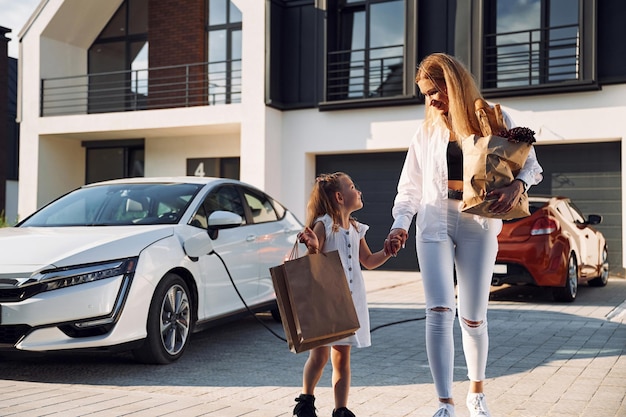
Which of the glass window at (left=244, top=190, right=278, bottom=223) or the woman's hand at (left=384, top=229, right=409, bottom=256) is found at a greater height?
the glass window at (left=244, top=190, right=278, bottom=223)

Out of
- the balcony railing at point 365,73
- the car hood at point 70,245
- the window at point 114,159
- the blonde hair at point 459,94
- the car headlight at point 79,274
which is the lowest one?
the car headlight at point 79,274

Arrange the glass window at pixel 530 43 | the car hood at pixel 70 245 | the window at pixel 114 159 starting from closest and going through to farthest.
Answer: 1. the car hood at pixel 70 245
2. the glass window at pixel 530 43
3. the window at pixel 114 159

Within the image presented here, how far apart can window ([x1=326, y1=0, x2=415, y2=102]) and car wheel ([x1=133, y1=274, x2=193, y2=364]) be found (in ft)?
36.4

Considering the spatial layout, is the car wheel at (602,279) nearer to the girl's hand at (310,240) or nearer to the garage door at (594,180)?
the garage door at (594,180)

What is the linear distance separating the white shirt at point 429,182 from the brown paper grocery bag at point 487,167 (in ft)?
0.47

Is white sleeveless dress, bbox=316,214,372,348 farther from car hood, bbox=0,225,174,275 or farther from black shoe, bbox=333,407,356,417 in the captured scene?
car hood, bbox=0,225,174,275

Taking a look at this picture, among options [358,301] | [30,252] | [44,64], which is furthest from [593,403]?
[44,64]

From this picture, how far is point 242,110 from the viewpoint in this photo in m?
17.0

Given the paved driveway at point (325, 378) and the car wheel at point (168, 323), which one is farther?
the car wheel at point (168, 323)

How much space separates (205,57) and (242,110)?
3.65m

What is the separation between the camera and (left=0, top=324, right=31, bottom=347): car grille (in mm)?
5312

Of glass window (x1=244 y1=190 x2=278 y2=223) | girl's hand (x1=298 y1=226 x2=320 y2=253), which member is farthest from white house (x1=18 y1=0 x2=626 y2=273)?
girl's hand (x1=298 y1=226 x2=320 y2=253)

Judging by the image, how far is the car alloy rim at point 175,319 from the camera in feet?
19.6

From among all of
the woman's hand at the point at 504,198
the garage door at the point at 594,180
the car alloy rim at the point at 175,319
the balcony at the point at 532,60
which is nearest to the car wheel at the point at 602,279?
the garage door at the point at 594,180
